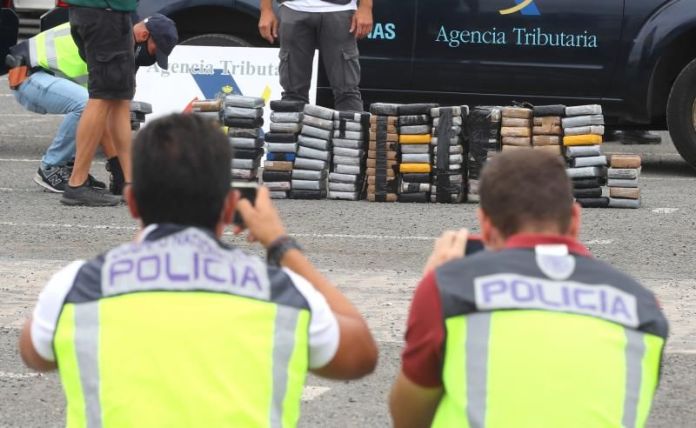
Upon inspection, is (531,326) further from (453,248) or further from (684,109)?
(684,109)

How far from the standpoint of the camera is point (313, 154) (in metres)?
9.68

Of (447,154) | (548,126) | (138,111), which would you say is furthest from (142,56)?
(548,126)

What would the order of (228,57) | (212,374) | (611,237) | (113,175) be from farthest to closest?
(228,57) → (113,175) → (611,237) → (212,374)

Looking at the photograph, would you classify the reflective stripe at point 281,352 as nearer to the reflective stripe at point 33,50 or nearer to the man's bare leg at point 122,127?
the man's bare leg at point 122,127

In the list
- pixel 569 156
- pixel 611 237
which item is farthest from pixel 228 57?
pixel 611 237

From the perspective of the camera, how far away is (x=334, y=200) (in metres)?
9.69

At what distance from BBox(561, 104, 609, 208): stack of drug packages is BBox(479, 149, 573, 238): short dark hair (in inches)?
260

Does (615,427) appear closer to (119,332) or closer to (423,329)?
(423,329)

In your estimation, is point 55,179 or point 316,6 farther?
point 316,6

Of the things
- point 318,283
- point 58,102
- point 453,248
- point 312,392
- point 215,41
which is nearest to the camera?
point 318,283

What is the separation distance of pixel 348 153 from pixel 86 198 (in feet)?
5.34

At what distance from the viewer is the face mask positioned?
→ 9609 millimetres

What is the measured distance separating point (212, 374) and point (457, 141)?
7007mm

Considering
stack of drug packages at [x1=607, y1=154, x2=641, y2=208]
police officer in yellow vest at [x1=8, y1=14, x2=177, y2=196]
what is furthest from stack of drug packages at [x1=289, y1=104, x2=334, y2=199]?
stack of drug packages at [x1=607, y1=154, x2=641, y2=208]
